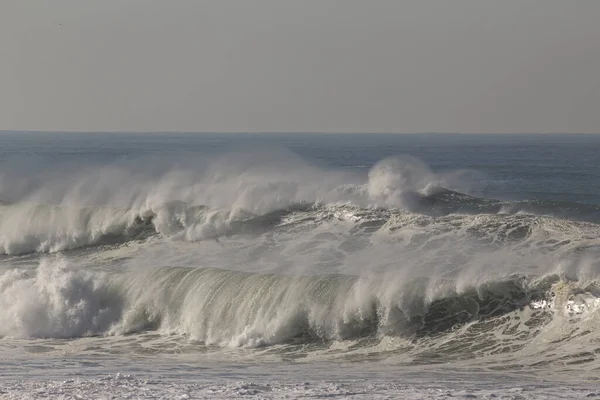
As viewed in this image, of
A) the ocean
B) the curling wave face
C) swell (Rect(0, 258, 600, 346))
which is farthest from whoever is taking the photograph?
swell (Rect(0, 258, 600, 346))

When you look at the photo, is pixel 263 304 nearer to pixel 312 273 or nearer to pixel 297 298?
pixel 297 298

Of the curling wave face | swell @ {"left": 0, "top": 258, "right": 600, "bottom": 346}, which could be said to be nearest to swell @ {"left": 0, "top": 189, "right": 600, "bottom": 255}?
the curling wave face

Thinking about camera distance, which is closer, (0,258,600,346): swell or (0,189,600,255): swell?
(0,258,600,346): swell

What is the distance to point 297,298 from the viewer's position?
2061cm

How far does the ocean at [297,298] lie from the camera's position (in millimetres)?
15438

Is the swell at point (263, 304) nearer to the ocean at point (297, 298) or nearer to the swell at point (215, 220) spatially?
the ocean at point (297, 298)

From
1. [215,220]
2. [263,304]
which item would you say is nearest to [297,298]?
[263,304]

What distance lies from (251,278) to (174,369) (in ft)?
19.0

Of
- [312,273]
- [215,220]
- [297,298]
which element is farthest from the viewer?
[215,220]

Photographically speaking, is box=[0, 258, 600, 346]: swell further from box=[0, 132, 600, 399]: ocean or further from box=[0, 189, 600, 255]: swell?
box=[0, 189, 600, 255]: swell

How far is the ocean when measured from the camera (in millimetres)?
15438

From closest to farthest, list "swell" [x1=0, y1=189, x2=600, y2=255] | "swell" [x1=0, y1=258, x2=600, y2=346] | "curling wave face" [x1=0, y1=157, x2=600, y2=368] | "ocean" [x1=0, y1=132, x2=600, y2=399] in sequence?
"ocean" [x1=0, y1=132, x2=600, y2=399], "curling wave face" [x1=0, y1=157, x2=600, y2=368], "swell" [x1=0, y1=258, x2=600, y2=346], "swell" [x1=0, y1=189, x2=600, y2=255]

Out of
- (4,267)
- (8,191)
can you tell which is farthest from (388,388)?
(8,191)

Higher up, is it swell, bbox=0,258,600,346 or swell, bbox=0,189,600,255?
swell, bbox=0,189,600,255
